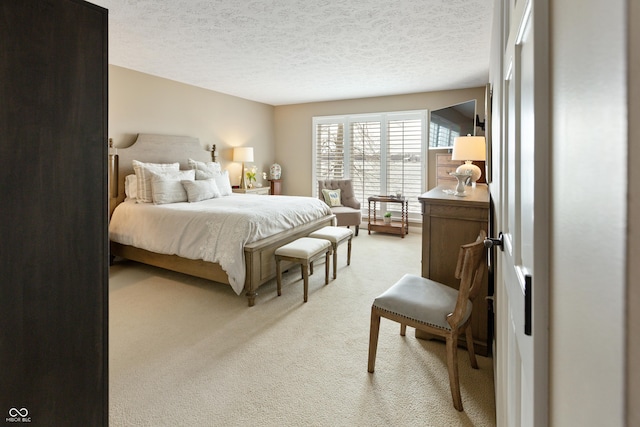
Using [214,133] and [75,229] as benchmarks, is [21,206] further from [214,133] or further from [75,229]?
[214,133]

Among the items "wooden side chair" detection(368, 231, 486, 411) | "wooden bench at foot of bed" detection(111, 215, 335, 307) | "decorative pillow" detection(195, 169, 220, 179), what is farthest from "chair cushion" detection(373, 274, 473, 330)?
"decorative pillow" detection(195, 169, 220, 179)

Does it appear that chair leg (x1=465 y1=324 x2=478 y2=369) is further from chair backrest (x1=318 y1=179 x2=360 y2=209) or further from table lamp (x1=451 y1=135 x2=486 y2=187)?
chair backrest (x1=318 y1=179 x2=360 y2=209)

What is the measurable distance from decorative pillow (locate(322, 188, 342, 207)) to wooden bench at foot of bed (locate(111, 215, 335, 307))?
1990 millimetres

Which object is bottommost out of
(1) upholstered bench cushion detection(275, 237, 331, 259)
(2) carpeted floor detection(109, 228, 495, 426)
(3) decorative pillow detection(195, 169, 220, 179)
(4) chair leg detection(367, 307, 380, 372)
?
(2) carpeted floor detection(109, 228, 495, 426)

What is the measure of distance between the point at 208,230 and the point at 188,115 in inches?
112

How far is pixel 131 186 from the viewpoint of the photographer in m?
4.36

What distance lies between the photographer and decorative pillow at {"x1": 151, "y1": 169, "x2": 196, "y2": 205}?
4117mm

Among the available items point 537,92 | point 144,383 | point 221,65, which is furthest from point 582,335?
point 221,65

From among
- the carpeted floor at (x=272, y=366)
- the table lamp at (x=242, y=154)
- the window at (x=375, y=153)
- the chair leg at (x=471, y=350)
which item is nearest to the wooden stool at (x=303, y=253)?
the carpeted floor at (x=272, y=366)

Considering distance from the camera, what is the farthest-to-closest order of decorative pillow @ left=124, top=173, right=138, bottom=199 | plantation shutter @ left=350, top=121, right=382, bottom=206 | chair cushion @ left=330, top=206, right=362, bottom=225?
1. plantation shutter @ left=350, top=121, right=382, bottom=206
2. chair cushion @ left=330, top=206, right=362, bottom=225
3. decorative pillow @ left=124, top=173, right=138, bottom=199

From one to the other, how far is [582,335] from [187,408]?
1.96 m

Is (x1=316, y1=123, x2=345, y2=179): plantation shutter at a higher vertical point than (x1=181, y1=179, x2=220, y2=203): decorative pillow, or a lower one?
higher

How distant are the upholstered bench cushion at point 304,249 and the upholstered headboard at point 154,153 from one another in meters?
2.46

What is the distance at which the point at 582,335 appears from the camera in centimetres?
35
